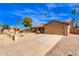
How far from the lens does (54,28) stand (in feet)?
13.1

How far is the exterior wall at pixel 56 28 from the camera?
3.93m

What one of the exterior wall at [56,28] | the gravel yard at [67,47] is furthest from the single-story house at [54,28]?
the gravel yard at [67,47]

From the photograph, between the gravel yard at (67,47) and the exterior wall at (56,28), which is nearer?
the gravel yard at (67,47)

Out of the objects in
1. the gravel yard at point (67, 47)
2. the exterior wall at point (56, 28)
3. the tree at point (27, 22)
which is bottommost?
the gravel yard at point (67, 47)

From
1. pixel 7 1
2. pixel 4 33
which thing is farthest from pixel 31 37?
pixel 7 1

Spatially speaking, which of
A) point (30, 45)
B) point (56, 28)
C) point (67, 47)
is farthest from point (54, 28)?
point (30, 45)

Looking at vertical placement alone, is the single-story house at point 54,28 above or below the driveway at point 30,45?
above

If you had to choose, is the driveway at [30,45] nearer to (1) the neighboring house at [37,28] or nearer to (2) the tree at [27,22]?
(1) the neighboring house at [37,28]

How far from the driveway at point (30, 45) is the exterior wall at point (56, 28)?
0.24 ft

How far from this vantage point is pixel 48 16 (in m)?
3.85

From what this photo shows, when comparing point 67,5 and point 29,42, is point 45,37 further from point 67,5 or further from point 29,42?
point 67,5

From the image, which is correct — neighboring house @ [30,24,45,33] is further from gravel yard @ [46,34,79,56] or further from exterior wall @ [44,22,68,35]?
gravel yard @ [46,34,79,56]

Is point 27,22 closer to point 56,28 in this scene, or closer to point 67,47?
point 56,28

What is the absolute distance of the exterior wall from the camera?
3.93m
